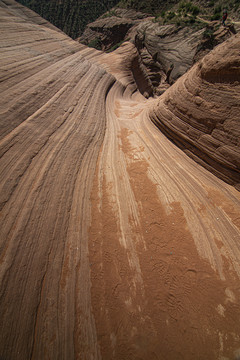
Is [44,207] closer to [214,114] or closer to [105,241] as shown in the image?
[105,241]

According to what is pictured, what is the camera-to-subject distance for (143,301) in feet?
6.02

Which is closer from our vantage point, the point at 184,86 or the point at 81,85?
the point at 184,86

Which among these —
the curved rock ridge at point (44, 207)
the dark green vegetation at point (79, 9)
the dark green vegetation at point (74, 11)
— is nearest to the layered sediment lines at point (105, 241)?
the curved rock ridge at point (44, 207)

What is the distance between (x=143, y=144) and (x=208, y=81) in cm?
190

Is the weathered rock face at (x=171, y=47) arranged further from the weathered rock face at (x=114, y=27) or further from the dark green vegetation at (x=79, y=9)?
the dark green vegetation at (x=79, y=9)

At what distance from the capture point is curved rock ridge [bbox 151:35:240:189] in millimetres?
2816

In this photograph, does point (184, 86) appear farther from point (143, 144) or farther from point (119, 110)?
point (119, 110)

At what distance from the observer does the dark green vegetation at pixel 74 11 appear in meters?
36.8

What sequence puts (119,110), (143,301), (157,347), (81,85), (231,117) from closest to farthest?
(157,347)
(143,301)
(231,117)
(81,85)
(119,110)

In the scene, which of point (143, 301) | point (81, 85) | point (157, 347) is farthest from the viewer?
point (81, 85)

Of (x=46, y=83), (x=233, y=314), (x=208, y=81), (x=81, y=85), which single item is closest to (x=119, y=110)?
(x=81, y=85)

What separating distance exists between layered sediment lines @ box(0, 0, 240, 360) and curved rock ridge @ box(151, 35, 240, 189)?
0.29 feet

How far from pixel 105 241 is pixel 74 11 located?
56.5 m

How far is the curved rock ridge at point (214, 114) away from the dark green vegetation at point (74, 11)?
48.8 meters
